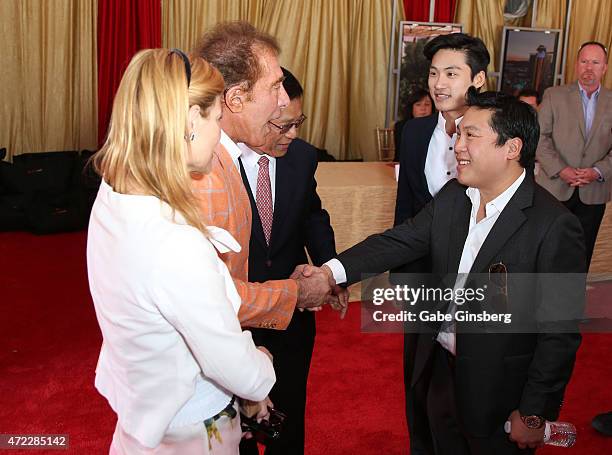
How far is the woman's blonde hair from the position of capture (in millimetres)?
1405

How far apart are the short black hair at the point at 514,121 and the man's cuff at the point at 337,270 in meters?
0.76

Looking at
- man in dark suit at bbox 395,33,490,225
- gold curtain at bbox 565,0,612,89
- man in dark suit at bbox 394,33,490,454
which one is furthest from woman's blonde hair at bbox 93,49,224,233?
gold curtain at bbox 565,0,612,89

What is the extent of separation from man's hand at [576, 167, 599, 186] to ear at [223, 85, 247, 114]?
3725 mm

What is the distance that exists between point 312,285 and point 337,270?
17cm

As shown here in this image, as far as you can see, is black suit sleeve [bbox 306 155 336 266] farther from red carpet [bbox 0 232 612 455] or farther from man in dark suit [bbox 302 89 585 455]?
red carpet [bbox 0 232 612 455]

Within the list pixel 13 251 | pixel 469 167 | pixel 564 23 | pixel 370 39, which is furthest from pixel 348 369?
pixel 564 23

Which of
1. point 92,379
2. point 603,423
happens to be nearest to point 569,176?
point 603,423

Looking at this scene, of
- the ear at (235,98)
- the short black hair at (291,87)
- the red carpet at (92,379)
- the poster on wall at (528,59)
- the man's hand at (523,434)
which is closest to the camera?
the ear at (235,98)

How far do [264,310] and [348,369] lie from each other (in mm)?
2308

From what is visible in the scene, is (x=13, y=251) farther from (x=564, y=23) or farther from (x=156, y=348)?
(x=564, y=23)

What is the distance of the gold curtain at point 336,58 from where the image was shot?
8711mm

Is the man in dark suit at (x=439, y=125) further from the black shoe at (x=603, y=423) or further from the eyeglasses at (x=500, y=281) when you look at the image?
the black shoe at (x=603, y=423)

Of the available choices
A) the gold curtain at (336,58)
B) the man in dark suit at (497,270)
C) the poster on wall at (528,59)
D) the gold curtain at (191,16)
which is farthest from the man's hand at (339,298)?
the poster on wall at (528,59)

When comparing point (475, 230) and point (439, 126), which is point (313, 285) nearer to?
point (475, 230)
